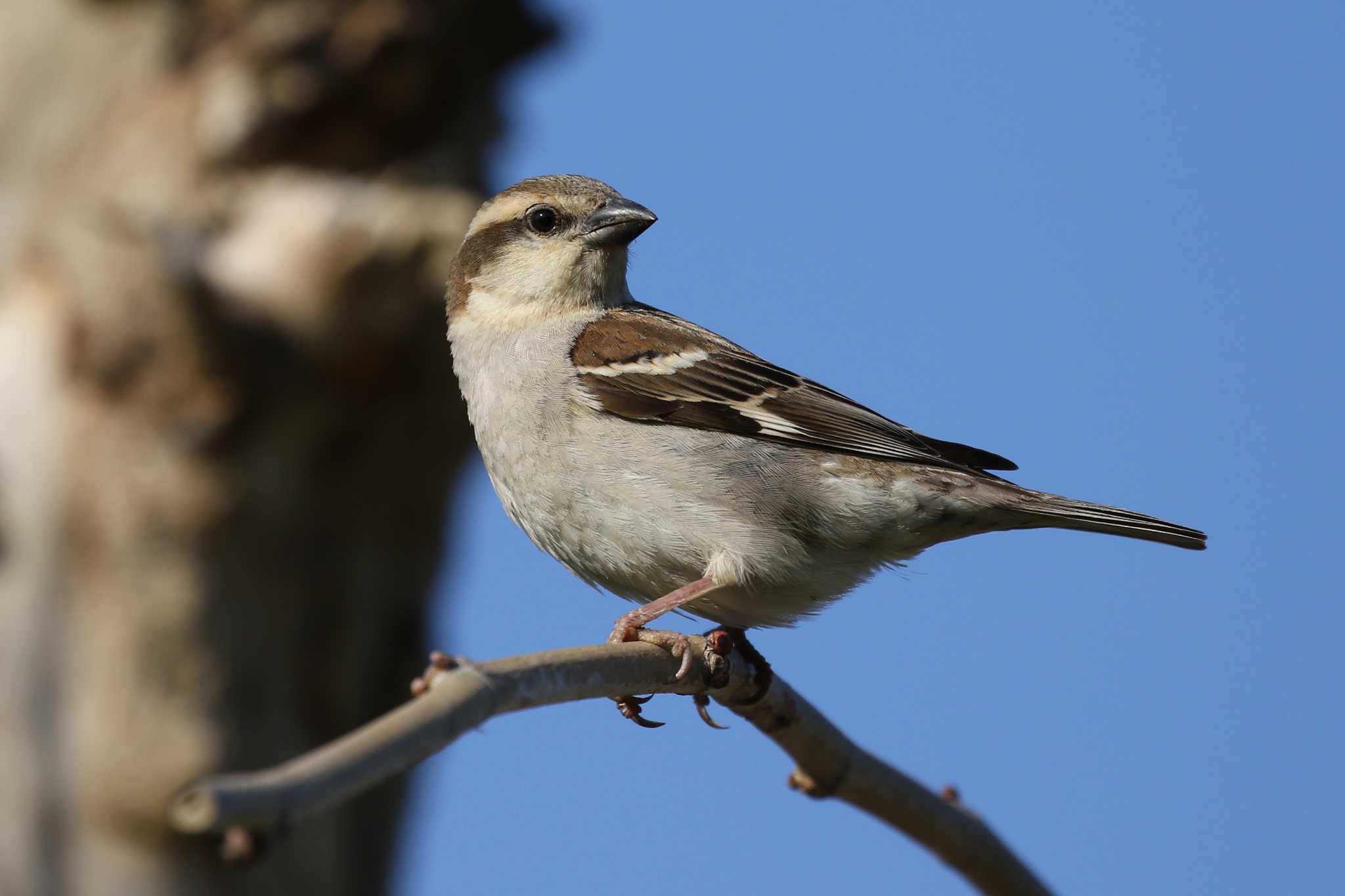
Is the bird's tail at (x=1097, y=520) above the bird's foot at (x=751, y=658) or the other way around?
above

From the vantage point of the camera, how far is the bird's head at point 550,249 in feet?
21.0

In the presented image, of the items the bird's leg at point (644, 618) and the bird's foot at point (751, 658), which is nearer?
the bird's foot at point (751, 658)

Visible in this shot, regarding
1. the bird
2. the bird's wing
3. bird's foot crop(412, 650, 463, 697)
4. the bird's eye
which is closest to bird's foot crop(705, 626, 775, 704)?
the bird

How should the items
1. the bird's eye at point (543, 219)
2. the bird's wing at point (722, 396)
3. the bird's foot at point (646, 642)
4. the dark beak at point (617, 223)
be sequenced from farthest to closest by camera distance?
the bird's eye at point (543, 219) → the dark beak at point (617, 223) → the bird's wing at point (722, 396) → the bird's foot at point (646, 642)

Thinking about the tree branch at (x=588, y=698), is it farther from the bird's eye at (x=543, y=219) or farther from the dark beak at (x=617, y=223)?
the bird's eye at (x=543, y=219)

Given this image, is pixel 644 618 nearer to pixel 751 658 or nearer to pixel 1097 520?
pixel 751 658

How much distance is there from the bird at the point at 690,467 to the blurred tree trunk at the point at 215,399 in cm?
174

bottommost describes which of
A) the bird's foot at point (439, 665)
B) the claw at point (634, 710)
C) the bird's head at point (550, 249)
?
the claw at point (634, 710)

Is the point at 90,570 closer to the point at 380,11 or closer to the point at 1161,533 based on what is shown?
the point at 380,11

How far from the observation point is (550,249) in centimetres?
649

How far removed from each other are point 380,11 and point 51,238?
93 centimetres

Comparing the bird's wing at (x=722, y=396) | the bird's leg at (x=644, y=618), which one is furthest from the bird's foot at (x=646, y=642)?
the bird's wing at (x=722, y=396)

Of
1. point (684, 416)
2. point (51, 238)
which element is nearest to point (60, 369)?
point (51, 238)

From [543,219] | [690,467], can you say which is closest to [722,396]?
[690,467]
